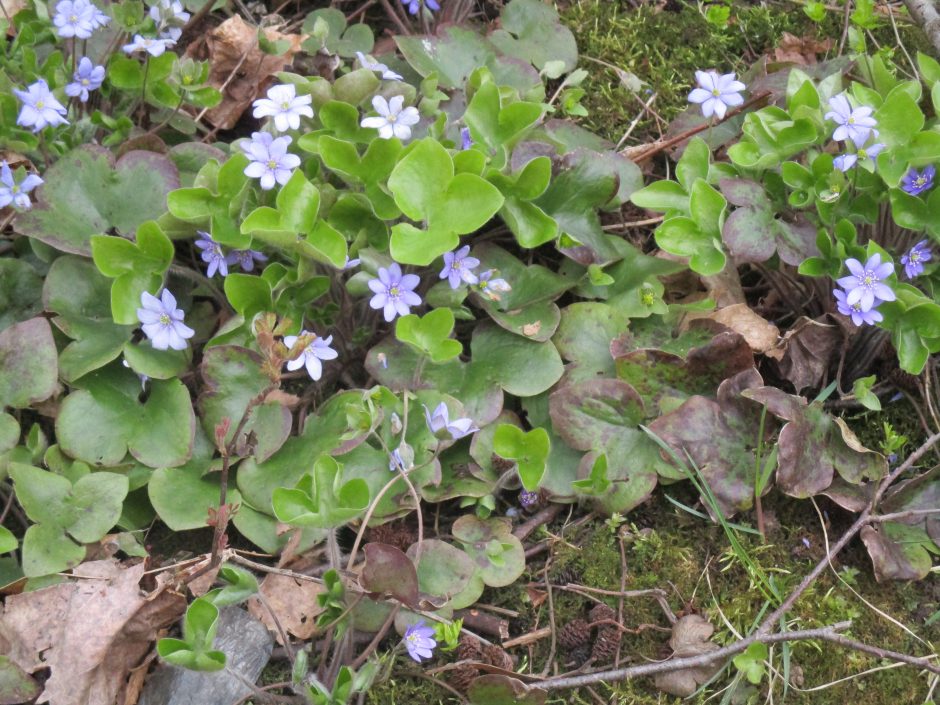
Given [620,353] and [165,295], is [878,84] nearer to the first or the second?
[620,353]

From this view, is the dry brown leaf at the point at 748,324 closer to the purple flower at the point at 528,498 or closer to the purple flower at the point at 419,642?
the purple flower at the point at 528,498

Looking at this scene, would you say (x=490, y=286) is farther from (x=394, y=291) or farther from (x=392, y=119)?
(x=392, y=119)

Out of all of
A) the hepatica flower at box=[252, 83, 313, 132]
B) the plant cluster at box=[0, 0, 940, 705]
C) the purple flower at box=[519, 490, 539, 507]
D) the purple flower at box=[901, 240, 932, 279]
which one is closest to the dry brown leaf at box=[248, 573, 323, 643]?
the plant cluster at box=[0, 0, 940, 705]

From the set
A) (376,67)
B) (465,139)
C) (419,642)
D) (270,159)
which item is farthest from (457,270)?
(419,642)

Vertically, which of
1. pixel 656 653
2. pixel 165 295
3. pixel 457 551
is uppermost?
pixel 165 295

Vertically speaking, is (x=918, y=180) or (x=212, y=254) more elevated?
(x=918, y=180)

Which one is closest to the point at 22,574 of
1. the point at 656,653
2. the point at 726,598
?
the point at 656,653
